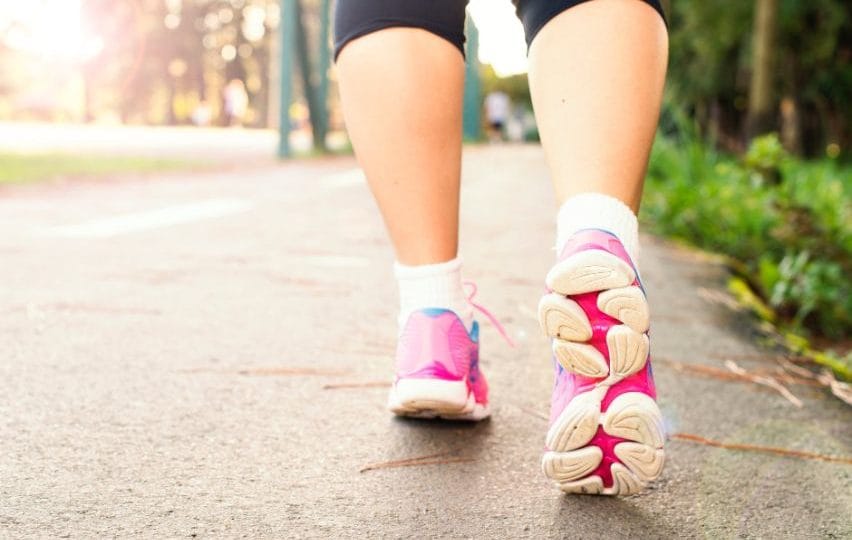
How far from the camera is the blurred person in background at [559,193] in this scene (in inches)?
43.7

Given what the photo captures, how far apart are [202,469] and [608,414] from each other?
1.51 feet

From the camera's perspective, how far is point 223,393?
1554mm

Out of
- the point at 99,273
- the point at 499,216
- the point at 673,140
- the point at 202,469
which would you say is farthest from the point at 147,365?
the point at 673,140

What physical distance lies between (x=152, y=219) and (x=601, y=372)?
10.8 ft

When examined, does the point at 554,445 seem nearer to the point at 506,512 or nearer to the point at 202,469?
the point at 506,512

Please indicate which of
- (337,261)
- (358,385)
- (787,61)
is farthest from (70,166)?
(787,61)

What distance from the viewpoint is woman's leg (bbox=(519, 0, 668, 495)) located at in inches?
43.4

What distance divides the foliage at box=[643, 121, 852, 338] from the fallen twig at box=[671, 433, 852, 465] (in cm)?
105

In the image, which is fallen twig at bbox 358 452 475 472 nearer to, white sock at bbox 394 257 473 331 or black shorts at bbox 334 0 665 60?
white sock at bbox 394 257 473 331

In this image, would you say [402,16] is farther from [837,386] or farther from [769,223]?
[769,223]

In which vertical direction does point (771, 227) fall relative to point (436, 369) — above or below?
below

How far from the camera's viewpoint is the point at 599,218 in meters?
1.19

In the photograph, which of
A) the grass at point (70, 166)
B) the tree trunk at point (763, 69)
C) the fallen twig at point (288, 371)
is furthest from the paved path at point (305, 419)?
the tree trunk at point (763, 69)

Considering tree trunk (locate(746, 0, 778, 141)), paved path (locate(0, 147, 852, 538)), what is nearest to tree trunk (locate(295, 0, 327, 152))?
tree trunk (locate(746, 0, 778, 141))
